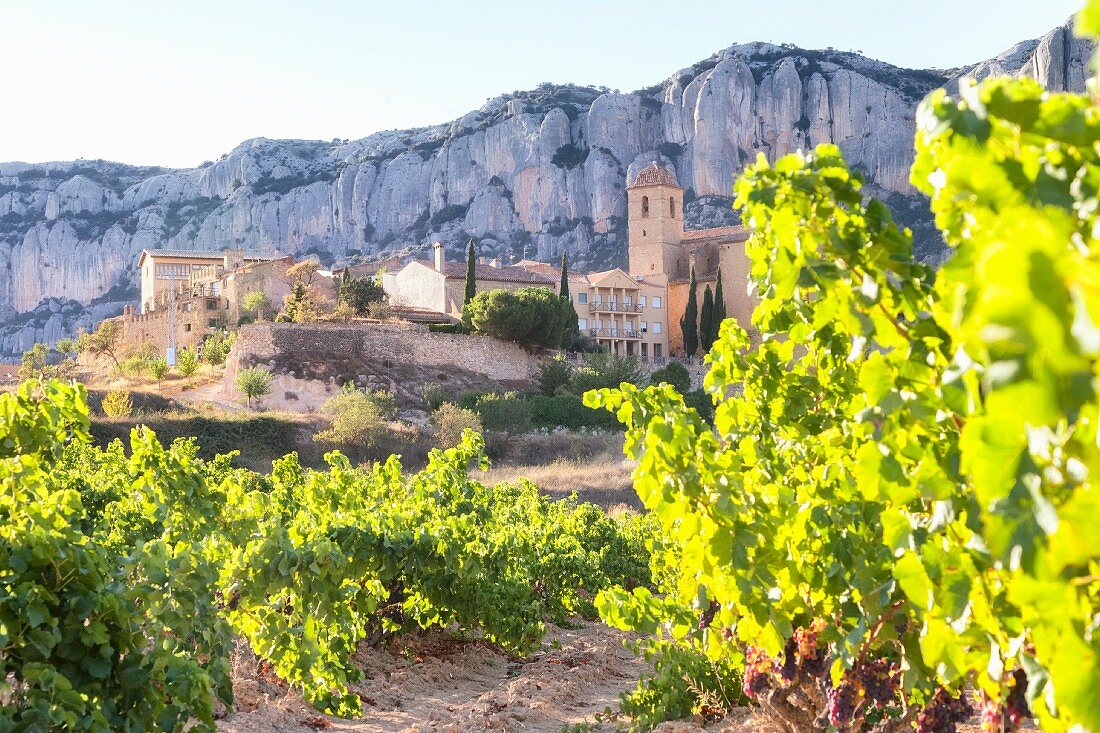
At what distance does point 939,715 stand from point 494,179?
10383 centimetres

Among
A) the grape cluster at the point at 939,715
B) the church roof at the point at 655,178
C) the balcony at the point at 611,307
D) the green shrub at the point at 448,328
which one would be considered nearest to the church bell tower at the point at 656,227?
the church roof at the point at 655,178

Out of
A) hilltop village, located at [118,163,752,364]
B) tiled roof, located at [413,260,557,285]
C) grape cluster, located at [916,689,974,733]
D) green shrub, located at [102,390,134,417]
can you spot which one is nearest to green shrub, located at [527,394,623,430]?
hilltop village, located at [118,163,752,364]

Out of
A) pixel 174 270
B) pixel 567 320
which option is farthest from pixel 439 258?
pixel 174 270

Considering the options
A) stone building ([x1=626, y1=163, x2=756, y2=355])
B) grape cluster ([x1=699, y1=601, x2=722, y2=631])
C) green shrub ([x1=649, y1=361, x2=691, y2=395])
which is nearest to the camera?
grape cluster ([x1=699, y1=601, x2=722, y2=631])

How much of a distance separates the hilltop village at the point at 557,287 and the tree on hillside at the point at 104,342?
4.46 feet

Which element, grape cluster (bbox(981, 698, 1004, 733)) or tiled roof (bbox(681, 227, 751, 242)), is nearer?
grape cluster (bbox(981, 698, 1004, 733))

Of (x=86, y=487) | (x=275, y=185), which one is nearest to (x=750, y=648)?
(x=86, y=487)

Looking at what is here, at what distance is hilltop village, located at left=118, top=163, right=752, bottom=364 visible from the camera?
53875mm

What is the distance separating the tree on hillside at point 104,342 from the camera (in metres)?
53.6

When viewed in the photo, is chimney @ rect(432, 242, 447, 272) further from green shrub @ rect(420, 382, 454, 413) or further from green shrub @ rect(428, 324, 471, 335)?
green shrub @ rect(420, 382, 454, 413)

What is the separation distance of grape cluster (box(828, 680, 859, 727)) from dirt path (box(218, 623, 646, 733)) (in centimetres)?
353

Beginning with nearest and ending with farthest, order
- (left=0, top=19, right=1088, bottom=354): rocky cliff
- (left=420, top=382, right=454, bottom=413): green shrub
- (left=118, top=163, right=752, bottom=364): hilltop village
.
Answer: (left=420, top=382, right=454, bottom=413): green shrub, (left=118, top=163, right=752, bottom=364): hilltop village, (left=0, top=19, right=1088, bottom=354): rocky cliff

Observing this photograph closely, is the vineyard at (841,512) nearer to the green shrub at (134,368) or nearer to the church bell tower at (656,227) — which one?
the green shrub at (134,368)

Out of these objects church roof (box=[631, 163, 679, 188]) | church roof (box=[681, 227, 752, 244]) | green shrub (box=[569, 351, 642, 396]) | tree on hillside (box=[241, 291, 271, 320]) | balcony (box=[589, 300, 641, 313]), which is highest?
church roof (box=[631, 163, 679, 188])
